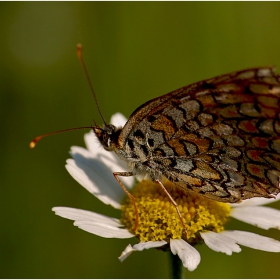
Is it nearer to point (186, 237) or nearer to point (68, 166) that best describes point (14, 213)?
point (68, 166)

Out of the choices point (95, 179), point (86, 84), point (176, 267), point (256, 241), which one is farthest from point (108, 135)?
point (86, 84)

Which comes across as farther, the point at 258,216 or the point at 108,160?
the point at 108,160

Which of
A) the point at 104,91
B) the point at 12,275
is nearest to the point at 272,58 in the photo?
the point at 104,91

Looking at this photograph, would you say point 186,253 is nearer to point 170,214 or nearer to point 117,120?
point 170,214

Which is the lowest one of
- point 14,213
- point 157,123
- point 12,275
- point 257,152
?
point 12,275

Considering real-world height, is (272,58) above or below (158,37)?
below

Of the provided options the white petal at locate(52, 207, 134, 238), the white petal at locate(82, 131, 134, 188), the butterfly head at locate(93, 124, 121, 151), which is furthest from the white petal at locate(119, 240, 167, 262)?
the white petal at locate(82, 131, 134, 188)

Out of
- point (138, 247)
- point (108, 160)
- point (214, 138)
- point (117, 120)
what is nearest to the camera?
point (138, 247)

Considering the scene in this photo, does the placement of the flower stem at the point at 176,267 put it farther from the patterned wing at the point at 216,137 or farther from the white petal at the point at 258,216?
the white petal at the point at 258,216
